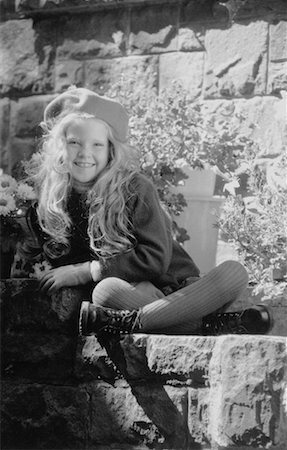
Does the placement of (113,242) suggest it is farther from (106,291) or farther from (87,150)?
(87,150)

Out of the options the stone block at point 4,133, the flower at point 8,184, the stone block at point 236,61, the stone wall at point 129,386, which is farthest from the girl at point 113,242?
the stone block at point 4,133

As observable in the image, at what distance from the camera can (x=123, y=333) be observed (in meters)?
2.91

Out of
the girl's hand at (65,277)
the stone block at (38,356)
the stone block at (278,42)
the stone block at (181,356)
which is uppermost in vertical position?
the stone block at (278,42)

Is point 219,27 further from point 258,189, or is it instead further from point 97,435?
point 97,435

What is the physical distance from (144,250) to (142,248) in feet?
0.03

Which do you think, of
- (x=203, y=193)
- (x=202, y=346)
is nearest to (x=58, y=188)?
(x=202, y=346)

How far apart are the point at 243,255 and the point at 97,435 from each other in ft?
3.82

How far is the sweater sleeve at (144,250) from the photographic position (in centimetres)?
310

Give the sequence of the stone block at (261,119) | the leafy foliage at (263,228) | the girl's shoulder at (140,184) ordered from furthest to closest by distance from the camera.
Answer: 1. the stone block at (261,119)
2. the leafy foliage at (263,228)
3. the girl's shoulder at (140,184)

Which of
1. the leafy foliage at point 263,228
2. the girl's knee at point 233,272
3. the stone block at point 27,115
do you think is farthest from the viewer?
the stone block at point 27,115

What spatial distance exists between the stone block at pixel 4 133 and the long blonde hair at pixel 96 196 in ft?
4.76

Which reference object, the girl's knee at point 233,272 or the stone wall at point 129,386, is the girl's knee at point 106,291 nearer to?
the stone wall at point 129,386

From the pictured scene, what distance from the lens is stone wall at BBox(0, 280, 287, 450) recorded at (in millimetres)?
2621

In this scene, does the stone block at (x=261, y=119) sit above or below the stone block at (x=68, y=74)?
below
